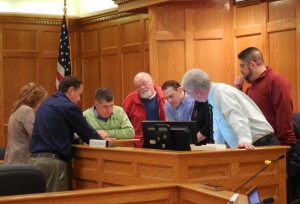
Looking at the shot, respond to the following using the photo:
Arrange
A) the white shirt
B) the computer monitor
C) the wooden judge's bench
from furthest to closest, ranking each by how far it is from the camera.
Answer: the white shirt, the computer monitor, the wooden judge's bench

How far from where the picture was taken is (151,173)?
4.93 meters

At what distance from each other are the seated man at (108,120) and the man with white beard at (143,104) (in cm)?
69

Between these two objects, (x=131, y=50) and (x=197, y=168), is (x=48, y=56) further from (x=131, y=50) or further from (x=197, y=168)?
(x=197, y=168)

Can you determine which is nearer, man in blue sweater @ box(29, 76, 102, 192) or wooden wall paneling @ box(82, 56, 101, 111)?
man in blue sweater @ box(29, 76, 102, 192)

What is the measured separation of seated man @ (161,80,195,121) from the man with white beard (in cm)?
64

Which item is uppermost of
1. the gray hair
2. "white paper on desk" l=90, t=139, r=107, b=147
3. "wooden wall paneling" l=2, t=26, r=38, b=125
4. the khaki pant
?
"wooden wall paneling" l=2, t=26, r=38, b=125

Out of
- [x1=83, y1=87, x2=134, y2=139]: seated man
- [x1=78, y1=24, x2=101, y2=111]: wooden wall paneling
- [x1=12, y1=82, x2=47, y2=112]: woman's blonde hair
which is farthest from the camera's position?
[x1=78, y1=24, x2=101, y2=111]: wooden wall paneling

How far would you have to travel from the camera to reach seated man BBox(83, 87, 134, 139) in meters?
6.51

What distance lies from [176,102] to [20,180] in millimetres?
2475

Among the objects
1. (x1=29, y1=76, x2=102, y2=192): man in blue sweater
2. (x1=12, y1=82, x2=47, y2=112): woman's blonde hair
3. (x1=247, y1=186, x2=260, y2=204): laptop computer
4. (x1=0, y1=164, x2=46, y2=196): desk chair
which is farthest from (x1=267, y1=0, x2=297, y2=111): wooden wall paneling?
(x1=247, y1=186, x2=260, y2=204): laptop computer

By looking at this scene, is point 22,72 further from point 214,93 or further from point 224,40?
point 214,93

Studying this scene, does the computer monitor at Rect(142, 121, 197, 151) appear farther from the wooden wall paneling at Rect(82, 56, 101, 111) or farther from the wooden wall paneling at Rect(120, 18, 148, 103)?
the wooden wall paneling at Rect(82, 56, 101, 111)

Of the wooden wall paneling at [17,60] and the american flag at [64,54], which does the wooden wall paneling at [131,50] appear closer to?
the american flag at [64,54]

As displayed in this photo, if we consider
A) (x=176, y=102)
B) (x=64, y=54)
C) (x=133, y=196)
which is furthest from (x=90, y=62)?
(x=133, y=196)
